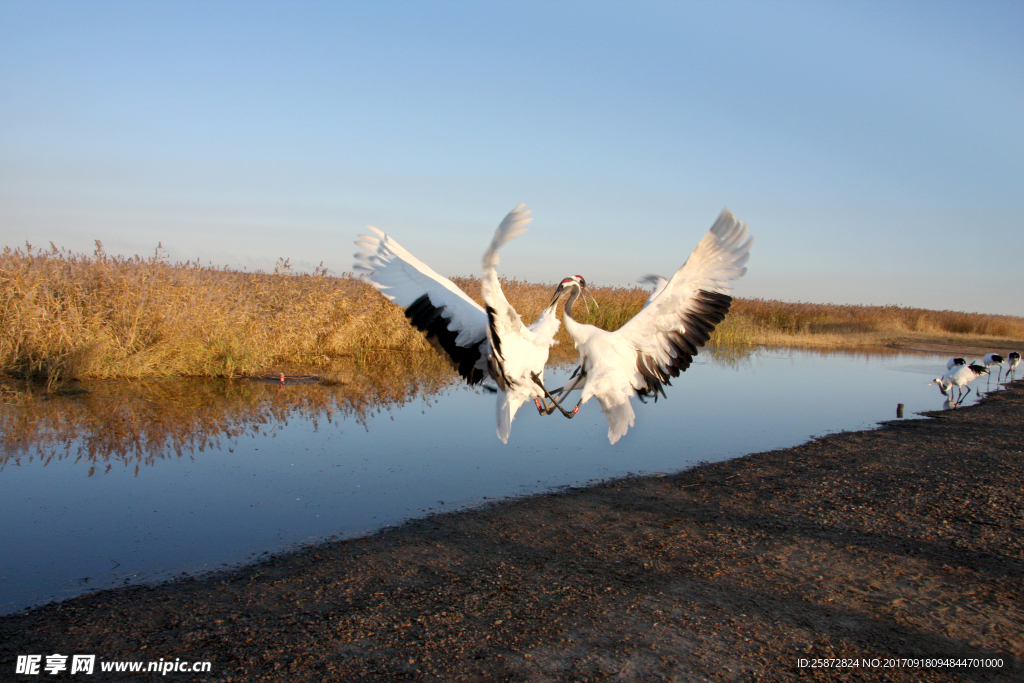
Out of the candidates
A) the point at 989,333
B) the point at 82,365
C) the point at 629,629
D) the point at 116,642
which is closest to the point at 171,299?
the point at 82,365

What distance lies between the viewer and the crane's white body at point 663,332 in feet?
16.4

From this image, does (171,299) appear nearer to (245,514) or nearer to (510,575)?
(245,514)

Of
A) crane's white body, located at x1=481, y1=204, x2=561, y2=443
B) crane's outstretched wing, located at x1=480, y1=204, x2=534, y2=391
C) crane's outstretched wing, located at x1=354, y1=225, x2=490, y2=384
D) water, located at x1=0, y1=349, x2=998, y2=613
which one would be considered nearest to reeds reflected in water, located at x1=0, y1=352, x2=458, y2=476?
water, located at x1=0, y1=349, x2=998, y2=613

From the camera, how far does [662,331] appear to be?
5.39 m

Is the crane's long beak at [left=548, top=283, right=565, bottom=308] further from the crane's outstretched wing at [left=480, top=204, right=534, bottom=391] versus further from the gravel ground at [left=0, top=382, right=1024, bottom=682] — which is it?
the gravel ground at [left=0, top=382, right=1024, bottom=682]

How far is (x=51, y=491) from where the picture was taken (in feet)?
17.7

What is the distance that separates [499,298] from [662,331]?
1.72m

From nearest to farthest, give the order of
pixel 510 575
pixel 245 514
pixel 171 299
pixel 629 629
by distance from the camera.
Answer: pixel 629 629, pixel 510 575, pixel 245 514, pixel 171 299

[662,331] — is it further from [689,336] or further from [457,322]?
[457,322]

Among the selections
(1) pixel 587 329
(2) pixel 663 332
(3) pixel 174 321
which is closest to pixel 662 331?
(2) pixel 663 332

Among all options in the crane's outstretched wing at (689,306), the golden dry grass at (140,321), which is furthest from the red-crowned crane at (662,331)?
the golden dry grass at (140,321)

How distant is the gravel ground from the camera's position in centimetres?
313

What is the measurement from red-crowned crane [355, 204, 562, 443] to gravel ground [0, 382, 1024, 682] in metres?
1.06

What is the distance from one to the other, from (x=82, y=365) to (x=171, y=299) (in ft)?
5.86
